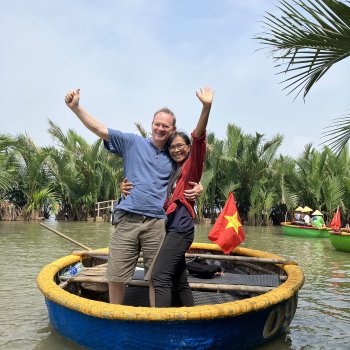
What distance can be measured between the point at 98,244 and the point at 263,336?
859 centimetres

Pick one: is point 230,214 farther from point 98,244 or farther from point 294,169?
point 294,169

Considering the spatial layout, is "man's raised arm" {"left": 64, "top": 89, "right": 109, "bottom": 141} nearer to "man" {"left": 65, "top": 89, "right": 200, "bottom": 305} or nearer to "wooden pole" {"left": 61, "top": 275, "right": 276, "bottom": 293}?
"man" {"left": 65, "top": 89, "right": 200, "bottom": 305}

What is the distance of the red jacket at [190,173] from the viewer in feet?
9.93

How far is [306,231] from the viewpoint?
1658cm

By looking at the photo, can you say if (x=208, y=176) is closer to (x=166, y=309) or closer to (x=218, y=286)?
(x=218, y=286)

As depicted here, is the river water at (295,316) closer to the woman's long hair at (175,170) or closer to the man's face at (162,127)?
the woman's long hair at (175,170)

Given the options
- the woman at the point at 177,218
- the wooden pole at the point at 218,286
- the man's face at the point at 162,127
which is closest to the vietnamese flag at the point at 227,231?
the wooden pole at the point at 218,286

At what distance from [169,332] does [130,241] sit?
737 millimetres

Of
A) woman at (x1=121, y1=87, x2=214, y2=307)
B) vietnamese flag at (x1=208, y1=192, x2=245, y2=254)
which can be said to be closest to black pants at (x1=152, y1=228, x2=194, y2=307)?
woman at (x1=121, y1=87, x2=214, y2=307)

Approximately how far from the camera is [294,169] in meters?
22.6

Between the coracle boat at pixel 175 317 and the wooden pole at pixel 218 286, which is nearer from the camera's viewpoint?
the coracle boat at pixel 175 317

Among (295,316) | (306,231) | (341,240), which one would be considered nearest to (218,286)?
(295,316)

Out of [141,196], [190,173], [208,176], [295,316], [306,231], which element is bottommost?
[295,316]

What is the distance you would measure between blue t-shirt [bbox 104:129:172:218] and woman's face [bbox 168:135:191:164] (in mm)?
75
